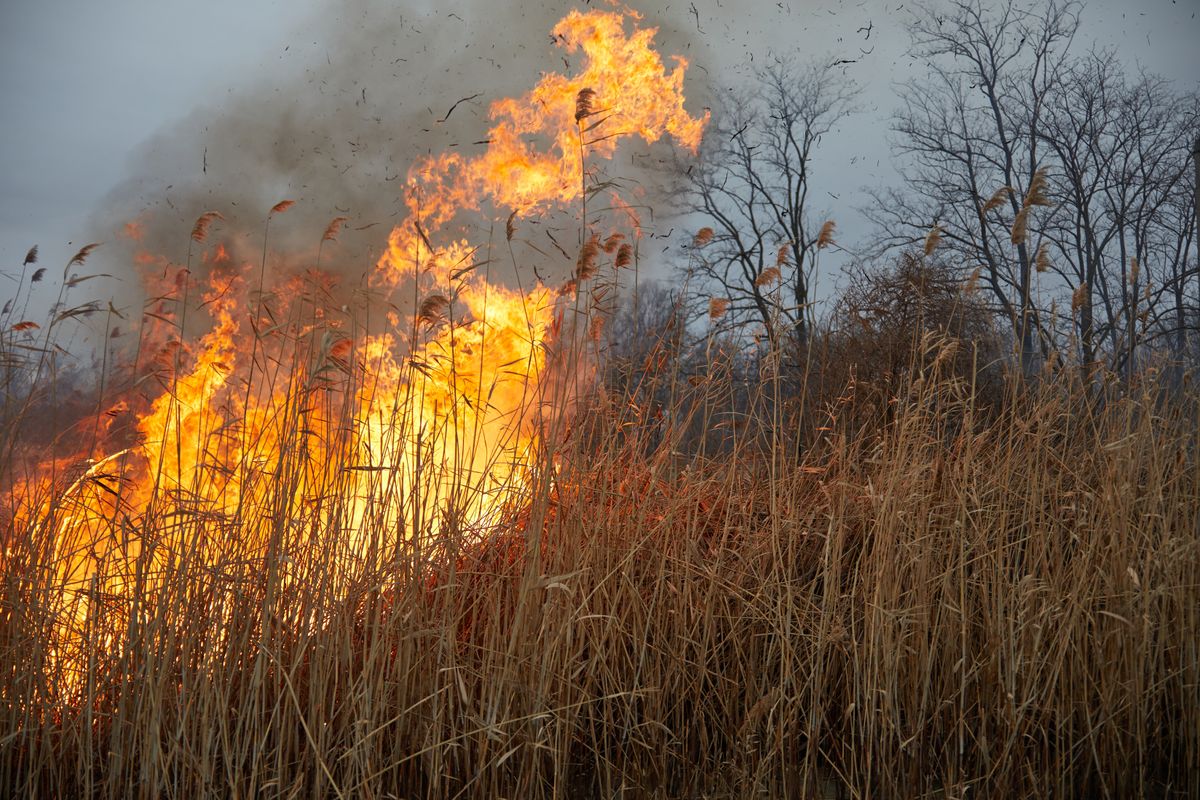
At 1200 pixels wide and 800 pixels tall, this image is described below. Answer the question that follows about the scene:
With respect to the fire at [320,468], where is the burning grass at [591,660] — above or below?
below

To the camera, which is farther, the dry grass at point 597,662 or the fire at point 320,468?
the fire at point 320,468

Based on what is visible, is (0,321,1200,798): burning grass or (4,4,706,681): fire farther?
(4,4,706,681): fire

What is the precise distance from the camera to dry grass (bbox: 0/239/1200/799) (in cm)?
267

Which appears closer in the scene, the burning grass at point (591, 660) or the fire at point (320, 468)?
the burning grass at point (591, 660)

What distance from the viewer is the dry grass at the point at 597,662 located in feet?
8.77

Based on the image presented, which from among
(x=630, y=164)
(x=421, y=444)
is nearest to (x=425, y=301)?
(x=421, y=444)

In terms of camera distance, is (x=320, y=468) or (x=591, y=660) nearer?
(x=591, y=660)

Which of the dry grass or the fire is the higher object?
the fire

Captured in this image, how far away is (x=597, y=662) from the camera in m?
3.11

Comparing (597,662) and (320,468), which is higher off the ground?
(320,468)

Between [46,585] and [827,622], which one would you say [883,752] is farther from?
[46,585]

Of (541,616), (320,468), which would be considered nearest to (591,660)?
(541,616)

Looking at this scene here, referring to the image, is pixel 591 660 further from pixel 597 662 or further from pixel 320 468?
pixel 320 468

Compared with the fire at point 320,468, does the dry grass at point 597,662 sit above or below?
below
